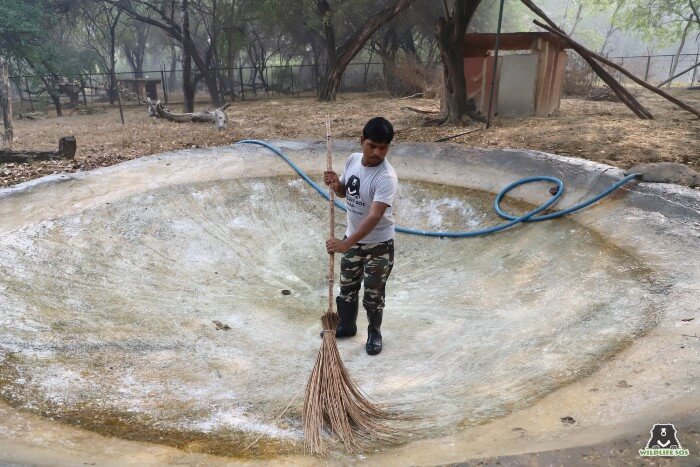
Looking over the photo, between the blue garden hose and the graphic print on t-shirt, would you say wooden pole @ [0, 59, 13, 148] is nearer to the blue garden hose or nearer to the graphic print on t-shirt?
the blue garden hose

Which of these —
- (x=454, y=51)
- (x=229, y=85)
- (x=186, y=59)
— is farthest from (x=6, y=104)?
(x=229, y=85)

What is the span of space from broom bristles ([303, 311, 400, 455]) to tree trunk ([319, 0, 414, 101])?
997 centimetres

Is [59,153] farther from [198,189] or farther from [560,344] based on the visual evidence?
[560,344]

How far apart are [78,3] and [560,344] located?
70.4 feet

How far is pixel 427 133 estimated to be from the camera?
9.01m

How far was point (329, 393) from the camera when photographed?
2.90 m

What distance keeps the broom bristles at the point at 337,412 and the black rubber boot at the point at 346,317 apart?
0.81m

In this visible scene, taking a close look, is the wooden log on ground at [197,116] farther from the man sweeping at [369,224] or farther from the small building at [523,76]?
the man sweeping at [369,224]

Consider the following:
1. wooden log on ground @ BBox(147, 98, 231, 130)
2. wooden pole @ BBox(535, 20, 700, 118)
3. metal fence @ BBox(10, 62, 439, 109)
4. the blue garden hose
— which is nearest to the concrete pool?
the blue garden hose

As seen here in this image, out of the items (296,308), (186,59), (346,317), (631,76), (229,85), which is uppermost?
(186,59)

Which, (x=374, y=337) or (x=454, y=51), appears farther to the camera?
(x=454, y=51)

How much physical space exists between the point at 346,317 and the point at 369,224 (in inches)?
44.6

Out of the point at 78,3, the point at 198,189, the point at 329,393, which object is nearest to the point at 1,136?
the point at 198,189

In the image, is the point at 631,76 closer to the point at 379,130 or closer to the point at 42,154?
the point at 379,130
